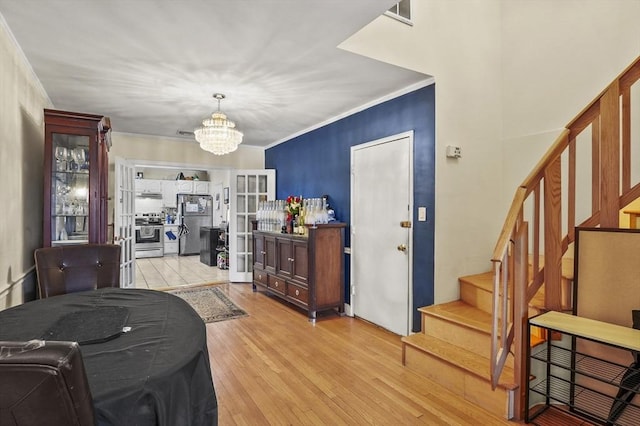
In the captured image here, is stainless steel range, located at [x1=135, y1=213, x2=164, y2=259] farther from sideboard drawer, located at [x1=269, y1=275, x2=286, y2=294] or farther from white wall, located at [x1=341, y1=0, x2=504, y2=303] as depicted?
white wall, located at [x1=341, y1=0, x2=504, y2=303]

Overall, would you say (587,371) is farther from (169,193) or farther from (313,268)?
(169,193)

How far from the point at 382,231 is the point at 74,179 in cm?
306

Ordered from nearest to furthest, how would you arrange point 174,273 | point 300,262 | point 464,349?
point 464,349 → point 300,262 → point 174,273

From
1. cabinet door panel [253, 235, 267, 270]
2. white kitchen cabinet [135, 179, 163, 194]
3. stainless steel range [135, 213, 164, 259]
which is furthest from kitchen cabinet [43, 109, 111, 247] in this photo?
white kitchen cabinet [135, 179, 163, 194]

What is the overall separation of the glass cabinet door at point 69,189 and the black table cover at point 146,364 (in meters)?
1.43

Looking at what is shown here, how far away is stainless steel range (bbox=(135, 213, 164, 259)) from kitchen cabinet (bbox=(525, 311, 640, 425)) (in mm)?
9102

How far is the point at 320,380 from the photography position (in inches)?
100

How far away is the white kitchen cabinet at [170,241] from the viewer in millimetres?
9320

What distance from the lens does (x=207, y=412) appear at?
1182 millimetres

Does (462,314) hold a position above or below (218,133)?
below

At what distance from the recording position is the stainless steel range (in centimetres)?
886

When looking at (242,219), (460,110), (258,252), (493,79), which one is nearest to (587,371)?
(460,110)

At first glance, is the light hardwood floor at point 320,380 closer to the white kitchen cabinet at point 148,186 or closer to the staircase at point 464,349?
the staircase at point 464,349

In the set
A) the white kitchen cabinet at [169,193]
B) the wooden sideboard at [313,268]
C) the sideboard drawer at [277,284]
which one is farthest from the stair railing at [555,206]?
the white kitchen cabinet at [169,193]
